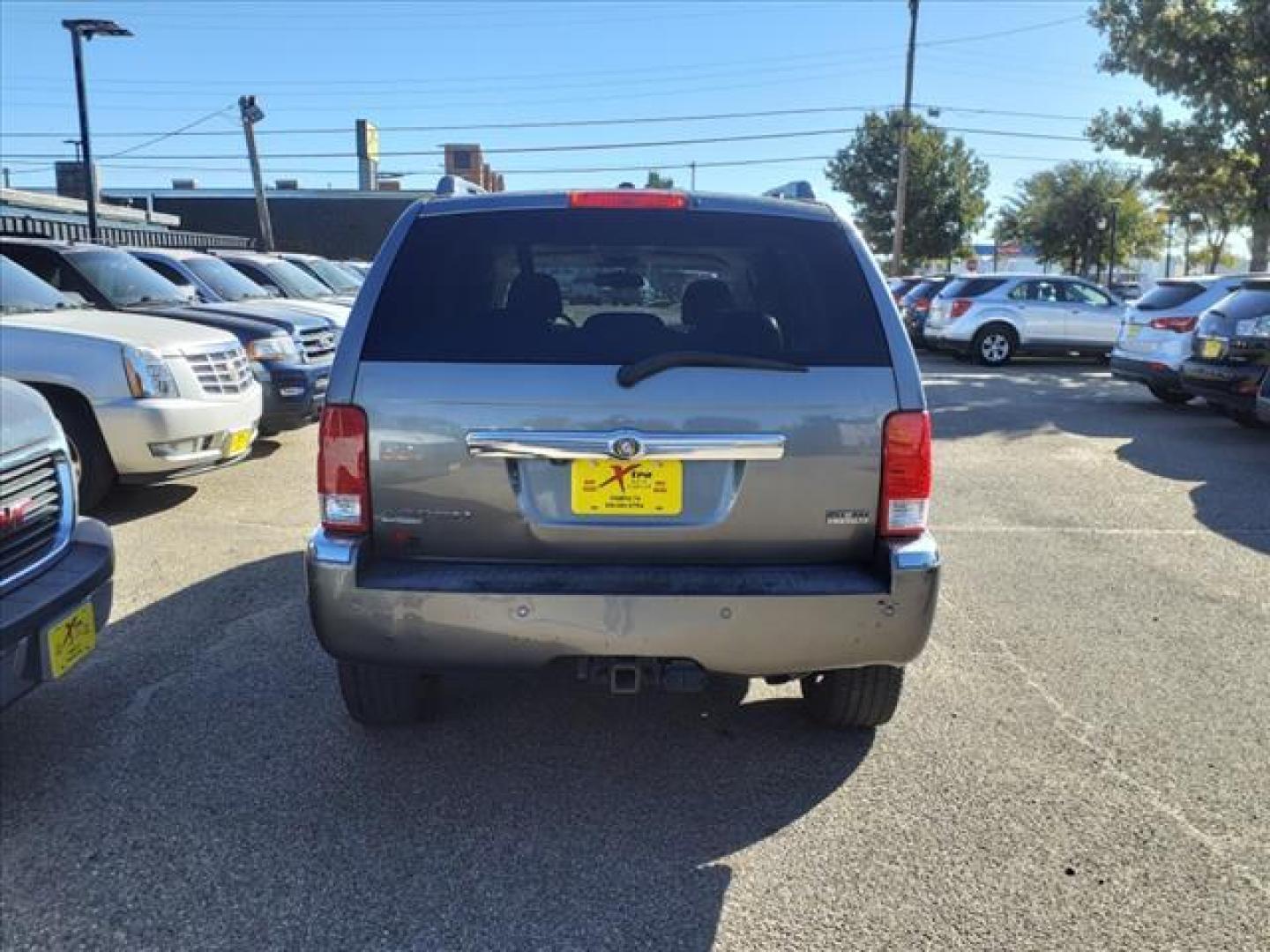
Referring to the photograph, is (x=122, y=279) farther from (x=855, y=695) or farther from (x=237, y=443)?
(x=855, y=695)

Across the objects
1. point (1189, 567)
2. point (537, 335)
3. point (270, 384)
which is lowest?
point (1189, 567)

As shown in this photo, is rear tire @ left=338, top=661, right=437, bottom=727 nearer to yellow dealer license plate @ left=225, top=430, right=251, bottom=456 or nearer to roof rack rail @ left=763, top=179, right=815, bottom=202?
roof rack rail @ left=763, top=179, right=815, bottom=202

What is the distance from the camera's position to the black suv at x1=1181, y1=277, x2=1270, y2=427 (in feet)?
32.6

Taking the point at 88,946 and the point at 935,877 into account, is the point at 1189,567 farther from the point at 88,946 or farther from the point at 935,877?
the point at 88,946

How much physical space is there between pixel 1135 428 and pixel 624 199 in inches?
371

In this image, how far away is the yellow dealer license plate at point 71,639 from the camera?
306 centimetres

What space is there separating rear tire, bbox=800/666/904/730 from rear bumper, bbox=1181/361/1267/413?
801 cm

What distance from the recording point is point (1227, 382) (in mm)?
10078

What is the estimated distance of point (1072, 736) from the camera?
3717 millimetres

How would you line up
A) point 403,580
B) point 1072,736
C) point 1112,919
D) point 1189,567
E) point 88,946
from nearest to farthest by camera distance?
point 88,946, point 1112,919, point 403,580, point 1072,736, point 1189,567

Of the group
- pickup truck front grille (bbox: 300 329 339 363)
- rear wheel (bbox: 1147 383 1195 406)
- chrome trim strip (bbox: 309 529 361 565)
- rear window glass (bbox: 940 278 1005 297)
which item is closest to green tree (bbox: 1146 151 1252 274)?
rear window glass (bbox: 940 278 1005 297)

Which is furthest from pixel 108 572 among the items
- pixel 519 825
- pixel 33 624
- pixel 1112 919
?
→ pixel 1112 919

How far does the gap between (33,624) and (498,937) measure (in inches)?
63.1

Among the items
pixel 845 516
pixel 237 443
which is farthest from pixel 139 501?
pixel 845 516
